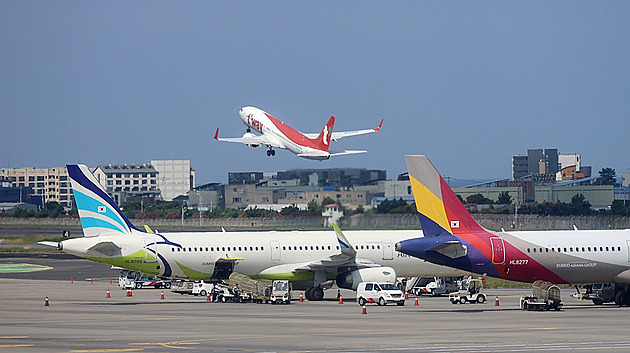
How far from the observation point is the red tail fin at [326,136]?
11512cm

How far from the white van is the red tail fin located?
60.4 m

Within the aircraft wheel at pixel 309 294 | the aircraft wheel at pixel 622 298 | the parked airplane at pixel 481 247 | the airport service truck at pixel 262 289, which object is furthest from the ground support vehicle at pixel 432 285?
the parked airplane at pixel 481 247

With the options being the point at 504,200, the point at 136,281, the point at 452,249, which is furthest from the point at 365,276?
the point at 504,200

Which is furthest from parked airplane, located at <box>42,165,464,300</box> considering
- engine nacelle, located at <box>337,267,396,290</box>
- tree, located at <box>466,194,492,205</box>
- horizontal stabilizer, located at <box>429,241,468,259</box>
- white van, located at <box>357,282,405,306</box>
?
tree, located at <box>466,194,492,205</box>

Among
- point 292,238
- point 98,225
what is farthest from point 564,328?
point 98,225

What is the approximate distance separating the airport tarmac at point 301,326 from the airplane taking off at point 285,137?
56620 millimetres

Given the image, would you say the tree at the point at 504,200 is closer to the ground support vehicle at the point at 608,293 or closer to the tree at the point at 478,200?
the tree at the point at 478,200

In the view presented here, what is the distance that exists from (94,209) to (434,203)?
21.8 m

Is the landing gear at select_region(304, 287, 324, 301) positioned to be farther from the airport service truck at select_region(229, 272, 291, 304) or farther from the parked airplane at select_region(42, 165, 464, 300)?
the airport service truck at select_region(229, 272, 291, 304)

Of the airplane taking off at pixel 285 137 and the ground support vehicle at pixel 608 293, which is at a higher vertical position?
the airplane taking off at pixel 285 137

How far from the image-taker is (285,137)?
125188 millimetres

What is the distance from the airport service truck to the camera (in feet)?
184

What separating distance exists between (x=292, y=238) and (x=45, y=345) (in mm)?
29912

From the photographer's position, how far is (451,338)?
3391 centimetres
